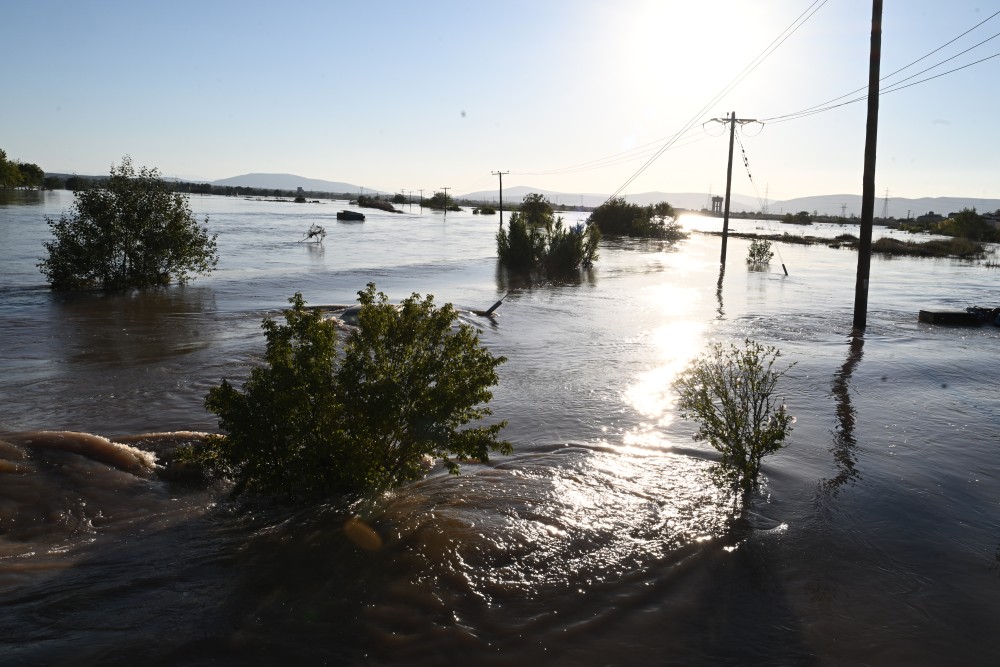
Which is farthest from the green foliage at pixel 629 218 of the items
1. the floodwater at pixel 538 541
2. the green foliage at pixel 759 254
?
the floodwater at pixel 538 541

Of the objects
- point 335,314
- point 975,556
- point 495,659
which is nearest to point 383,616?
point 495,659

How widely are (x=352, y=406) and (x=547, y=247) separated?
29694 millimetres

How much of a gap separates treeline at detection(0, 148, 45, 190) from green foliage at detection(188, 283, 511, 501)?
119361 mm

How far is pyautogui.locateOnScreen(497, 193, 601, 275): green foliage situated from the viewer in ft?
110

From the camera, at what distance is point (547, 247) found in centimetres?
3462

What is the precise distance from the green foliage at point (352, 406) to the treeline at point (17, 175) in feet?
392

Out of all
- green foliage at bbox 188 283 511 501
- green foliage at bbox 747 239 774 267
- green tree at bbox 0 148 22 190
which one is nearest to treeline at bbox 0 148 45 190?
green tree at bbox 0 148 22 190

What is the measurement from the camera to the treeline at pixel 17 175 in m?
99.8

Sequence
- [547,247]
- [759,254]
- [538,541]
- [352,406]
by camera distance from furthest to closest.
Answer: [759,254], [547,247], [352,406], [538,541]

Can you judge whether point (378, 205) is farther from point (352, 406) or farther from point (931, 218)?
point (352, 406)

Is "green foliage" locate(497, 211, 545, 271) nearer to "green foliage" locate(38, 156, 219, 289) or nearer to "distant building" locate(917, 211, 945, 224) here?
"green foliage" locate(38, 156, 219, 289)

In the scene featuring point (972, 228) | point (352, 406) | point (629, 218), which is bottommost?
point (352, 406)

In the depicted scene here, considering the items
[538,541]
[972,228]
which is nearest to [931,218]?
[972,228]

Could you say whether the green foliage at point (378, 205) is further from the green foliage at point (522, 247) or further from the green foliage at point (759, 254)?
the green foliage at point (759, 254)
